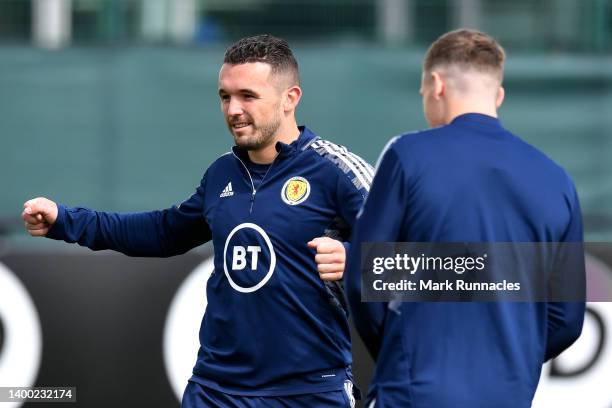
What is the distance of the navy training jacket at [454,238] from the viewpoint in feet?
10.5

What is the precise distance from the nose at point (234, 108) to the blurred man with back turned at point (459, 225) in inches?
42.0

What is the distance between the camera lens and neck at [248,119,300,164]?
435cm

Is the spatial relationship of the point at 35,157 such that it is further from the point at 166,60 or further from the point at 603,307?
the point at 603,307

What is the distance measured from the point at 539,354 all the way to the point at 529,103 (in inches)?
147

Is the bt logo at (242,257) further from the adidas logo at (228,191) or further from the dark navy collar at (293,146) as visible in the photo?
the dark navy collar at (293,146)

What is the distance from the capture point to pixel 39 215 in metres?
4.54

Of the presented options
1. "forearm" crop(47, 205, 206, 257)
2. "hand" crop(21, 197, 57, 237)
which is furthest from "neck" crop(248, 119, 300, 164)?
"hand" crop(21, 197, 57, 237)

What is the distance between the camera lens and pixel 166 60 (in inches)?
271

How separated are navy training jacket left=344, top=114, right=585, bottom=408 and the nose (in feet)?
3.59

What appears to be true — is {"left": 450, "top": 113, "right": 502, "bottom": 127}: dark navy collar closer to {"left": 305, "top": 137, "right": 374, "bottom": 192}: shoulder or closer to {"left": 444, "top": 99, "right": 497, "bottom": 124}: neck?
{"left": 444, "top": 99, "right": 497, "bottom": 124}: neck

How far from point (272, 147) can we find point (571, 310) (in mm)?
1408

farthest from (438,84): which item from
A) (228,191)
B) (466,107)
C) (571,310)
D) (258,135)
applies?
(228,191)

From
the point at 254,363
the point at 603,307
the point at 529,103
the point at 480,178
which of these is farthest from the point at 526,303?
the point at 529,103

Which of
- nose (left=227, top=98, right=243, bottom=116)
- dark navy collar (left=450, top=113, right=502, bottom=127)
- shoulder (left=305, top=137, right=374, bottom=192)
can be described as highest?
dark navy collar (left=450, top=113, right=502, bottom=127)
